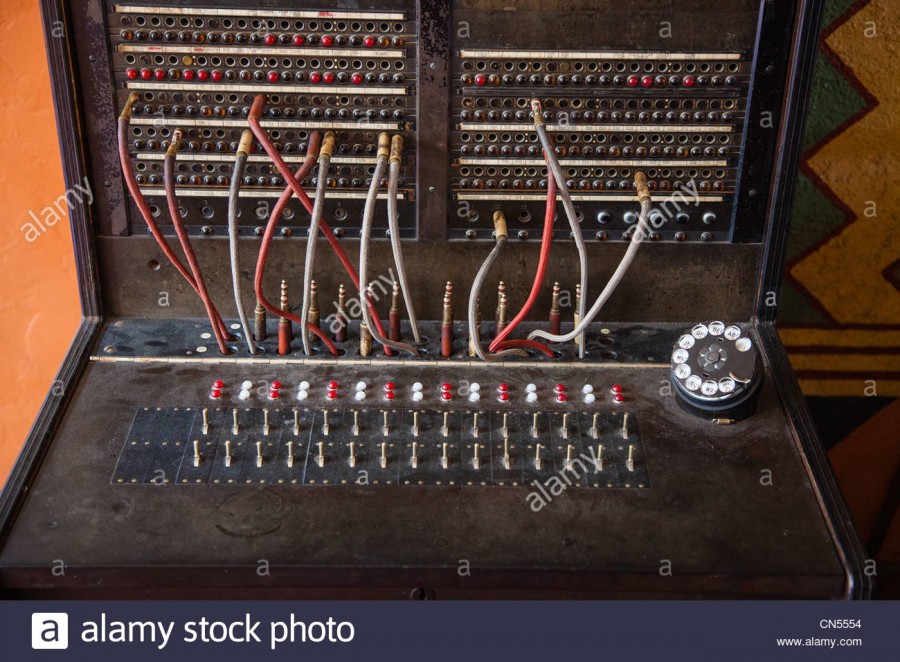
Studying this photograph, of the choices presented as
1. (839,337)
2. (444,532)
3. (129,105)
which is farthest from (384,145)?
(839,337)

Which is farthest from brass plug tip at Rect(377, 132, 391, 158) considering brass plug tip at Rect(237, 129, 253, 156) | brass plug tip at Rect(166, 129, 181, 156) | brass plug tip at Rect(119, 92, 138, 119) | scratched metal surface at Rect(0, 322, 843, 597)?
scratched metal surface at Rect(0, 322, 843, 597)

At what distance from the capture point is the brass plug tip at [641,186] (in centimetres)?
213

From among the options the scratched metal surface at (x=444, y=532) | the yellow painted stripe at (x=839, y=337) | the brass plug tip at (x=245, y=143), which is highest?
the brass plug tip at (x=245, y=143)

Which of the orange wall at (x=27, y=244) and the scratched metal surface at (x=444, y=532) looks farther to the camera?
the orange wall at (x=27, y=244)

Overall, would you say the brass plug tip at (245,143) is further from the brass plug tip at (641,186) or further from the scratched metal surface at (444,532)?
the brass plug tip at (641,186)

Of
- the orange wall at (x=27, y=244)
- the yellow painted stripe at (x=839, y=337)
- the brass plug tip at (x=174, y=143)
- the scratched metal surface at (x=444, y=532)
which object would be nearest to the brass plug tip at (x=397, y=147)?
the brass plug tip at (x=174, y=143)

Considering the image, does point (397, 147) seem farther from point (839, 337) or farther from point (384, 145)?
point (839, 337)

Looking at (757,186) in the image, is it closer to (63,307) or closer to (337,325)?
(337,325)

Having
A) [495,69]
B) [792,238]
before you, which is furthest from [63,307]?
[792,238]

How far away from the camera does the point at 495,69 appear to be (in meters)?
2.18

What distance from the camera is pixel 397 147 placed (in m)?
2.19

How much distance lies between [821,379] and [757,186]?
1.10m

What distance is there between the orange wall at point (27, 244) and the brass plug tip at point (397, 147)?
1.16m

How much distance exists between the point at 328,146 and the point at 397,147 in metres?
0.16
